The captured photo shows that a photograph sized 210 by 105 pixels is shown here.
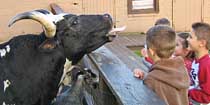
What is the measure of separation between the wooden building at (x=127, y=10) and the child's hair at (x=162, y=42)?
800 cm

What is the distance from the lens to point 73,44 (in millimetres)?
3850

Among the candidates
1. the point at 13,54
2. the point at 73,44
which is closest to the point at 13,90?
the point at 13,54

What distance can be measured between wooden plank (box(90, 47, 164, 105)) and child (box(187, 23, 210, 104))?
706mm

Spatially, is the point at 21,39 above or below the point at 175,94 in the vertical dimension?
above

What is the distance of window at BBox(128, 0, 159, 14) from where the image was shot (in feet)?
38.9

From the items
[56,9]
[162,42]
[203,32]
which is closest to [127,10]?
[56,9]

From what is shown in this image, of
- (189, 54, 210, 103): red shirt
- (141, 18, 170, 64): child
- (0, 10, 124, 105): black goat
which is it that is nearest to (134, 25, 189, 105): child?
(0, 10, 124, 105): black goat

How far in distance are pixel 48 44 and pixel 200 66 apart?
1.38 meters

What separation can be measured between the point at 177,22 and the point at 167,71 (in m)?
8.80

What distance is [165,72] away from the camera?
11.0 ft

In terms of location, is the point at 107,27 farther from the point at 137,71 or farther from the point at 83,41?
the point at 137,71

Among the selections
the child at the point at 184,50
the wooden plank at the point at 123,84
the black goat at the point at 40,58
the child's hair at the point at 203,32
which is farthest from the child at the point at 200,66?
the black goat at the point at 40,58

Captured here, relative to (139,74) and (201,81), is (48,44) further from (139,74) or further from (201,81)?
(201,81)

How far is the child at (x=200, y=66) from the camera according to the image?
4.35 meters
